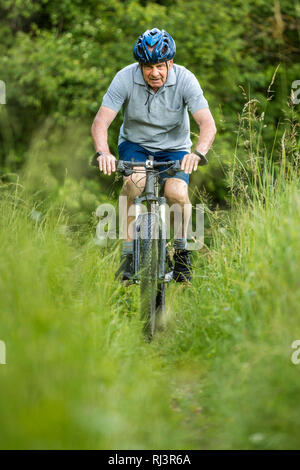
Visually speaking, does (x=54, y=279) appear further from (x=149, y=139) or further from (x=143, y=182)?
(x=149, y=139)

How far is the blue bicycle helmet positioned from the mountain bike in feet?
2.28

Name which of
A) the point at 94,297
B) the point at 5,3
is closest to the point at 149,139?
the point at 94,297

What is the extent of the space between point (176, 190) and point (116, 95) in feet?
2.63

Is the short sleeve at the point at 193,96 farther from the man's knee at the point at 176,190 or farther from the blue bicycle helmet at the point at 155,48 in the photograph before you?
the man's knee at the point at 176,190

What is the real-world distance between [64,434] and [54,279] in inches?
65.1

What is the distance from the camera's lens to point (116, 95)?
4898 millimetres

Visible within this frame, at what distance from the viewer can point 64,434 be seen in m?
2.33

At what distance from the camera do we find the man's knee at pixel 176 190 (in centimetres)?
482

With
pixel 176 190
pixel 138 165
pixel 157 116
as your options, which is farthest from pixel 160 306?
pixel 157 116

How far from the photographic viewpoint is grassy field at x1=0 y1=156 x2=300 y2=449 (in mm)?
2510

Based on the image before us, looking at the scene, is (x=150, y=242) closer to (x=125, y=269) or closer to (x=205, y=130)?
(x=125, y=269)

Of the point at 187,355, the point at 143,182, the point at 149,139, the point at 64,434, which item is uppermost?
the point at 149,139

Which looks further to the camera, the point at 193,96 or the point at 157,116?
the point at 157,116

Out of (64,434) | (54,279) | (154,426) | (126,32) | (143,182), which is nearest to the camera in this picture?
(64,434)
